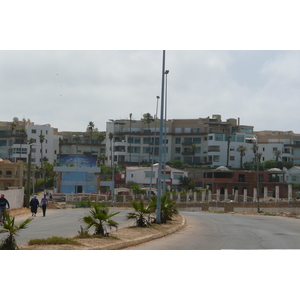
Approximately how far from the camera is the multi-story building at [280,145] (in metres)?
130

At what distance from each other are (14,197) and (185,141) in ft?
280

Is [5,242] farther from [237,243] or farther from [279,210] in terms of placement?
[279,210]

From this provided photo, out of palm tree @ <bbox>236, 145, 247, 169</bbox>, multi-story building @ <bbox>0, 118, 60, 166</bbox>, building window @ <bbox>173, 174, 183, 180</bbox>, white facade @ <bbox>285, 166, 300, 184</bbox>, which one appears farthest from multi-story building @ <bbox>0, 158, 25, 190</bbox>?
white facade @ <bbox>285, 166, 300, 184</bbox>

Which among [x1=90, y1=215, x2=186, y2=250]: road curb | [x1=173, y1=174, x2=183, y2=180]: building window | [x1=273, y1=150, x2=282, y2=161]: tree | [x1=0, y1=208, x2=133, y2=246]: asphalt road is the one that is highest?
[x1=273, y1=150, x2=282, y2=161]: tree

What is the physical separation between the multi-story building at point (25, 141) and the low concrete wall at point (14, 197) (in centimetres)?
7553

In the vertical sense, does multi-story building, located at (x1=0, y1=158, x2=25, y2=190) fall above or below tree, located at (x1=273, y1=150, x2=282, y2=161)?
below

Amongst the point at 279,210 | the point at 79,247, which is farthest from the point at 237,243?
the point at 279,210

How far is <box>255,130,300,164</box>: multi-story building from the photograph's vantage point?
13025 centimetres

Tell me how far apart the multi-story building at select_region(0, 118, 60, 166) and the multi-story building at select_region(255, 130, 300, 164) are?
166 feet

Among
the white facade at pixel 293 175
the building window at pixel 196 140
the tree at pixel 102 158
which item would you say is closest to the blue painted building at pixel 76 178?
the tree at pixel 102 158

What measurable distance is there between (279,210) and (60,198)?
3727cm

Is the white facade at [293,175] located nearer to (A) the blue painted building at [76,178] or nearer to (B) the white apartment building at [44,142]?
(A) the blue painted building at [76,178]

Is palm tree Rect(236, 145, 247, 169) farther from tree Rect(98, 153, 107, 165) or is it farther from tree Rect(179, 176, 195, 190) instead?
tree Rect(98, 153, 107, 165)

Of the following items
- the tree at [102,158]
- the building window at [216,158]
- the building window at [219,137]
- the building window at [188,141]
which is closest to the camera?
the building window at [219,137]
